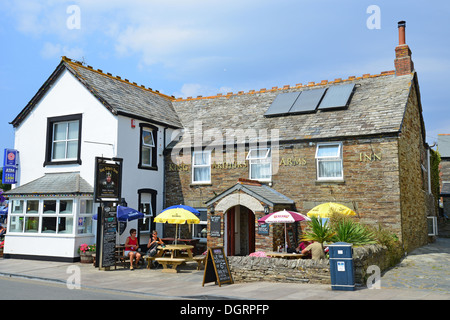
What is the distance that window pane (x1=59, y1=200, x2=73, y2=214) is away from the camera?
18163mm

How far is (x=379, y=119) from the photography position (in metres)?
17.5

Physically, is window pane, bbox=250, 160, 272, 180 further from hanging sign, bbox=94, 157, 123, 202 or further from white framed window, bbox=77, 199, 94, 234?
white framed window, bbox=77, 199, 94, 234

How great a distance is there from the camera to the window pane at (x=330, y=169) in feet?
58.7

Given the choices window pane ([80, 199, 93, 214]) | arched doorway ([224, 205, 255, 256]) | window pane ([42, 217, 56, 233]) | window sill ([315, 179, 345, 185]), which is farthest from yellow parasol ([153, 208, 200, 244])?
window sill ([315, 179, 345, 185])

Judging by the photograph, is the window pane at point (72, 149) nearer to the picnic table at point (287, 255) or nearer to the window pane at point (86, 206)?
the window pane at point (86, 206)

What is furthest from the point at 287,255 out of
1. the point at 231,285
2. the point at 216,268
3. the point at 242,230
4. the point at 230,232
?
the point at 242,230

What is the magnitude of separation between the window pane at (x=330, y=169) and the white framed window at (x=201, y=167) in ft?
18.1

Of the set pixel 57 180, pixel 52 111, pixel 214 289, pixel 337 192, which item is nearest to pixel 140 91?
pixel 52 111

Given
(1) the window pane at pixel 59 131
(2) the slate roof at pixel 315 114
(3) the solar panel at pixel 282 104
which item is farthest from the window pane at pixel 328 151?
(1) the window pane at pixel 59 131

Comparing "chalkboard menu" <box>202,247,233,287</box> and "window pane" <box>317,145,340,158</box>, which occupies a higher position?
"window pane" <box>317,145,340,158</box>

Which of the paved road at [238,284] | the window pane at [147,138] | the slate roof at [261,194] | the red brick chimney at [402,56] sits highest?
the red brick chimney at [402,56]

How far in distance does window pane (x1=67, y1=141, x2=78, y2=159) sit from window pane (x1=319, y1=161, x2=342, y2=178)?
11.1 meters
